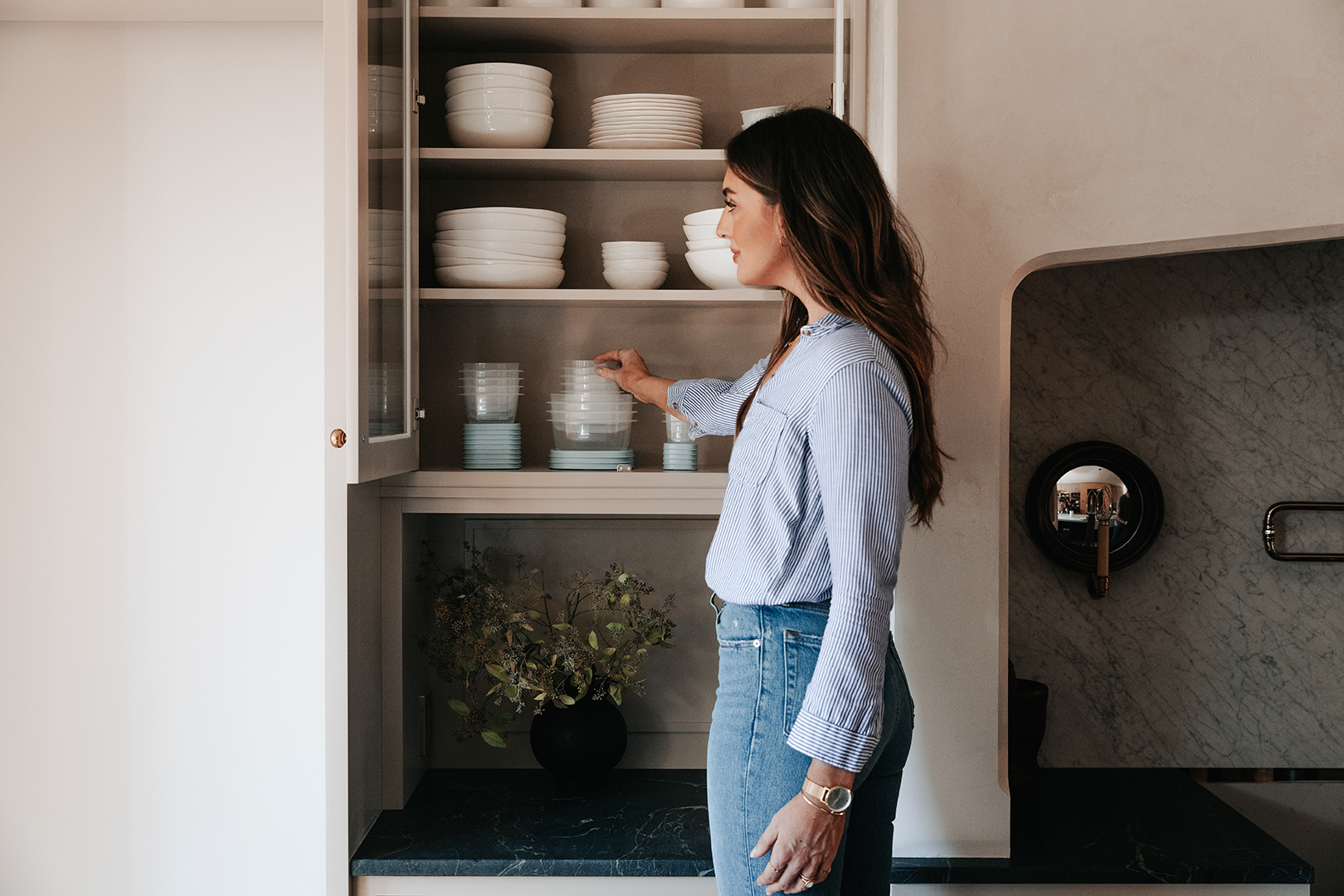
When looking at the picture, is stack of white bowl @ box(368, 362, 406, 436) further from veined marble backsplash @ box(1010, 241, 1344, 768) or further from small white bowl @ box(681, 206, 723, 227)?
veined marble backsplash @ box(1010, 241, 1344, 768)

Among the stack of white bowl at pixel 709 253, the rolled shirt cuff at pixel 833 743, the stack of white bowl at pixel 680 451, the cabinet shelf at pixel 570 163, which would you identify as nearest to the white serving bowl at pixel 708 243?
the stack of white bowl at pixel 709 253

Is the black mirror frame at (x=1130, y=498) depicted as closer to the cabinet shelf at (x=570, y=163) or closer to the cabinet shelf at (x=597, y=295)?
the cabinet shelf at (x=597, y=295)

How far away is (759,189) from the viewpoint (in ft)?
4.40

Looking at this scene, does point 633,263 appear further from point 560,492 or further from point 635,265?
point 560,492

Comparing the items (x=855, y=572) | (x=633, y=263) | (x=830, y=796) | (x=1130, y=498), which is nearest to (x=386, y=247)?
(x=633, y=263)

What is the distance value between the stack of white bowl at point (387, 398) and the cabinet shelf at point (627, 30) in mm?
759

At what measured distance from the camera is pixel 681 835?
5.95 feet

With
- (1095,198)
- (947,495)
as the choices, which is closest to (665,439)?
(947,495)

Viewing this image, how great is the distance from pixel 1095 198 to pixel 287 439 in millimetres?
1794

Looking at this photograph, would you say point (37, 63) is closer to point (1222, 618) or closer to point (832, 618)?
point (832, 618)

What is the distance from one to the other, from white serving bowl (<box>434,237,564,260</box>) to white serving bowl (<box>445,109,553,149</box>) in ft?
0.67

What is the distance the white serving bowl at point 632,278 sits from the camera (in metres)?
1.97

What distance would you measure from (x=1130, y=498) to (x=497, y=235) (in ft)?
5.35

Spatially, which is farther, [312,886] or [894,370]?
[312,886]
